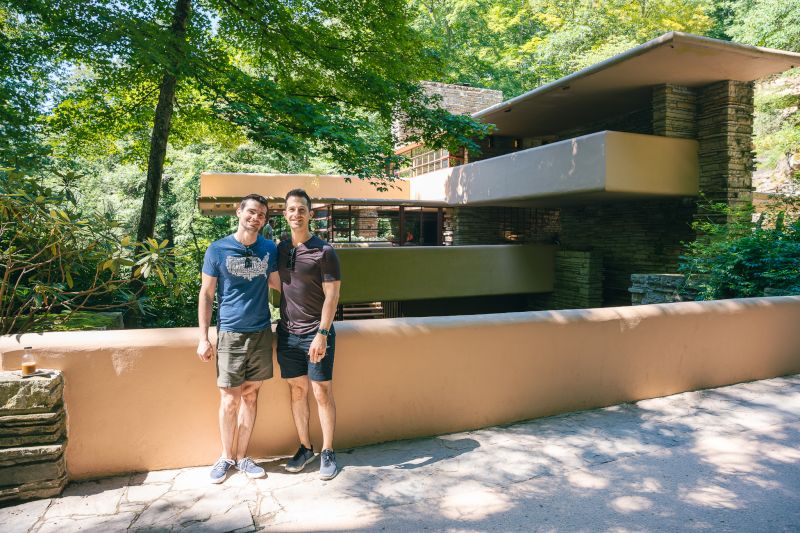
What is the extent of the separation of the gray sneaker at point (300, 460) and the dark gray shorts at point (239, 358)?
60 centimetres

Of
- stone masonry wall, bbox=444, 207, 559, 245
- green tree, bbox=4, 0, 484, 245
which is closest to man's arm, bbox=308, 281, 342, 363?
green tree, bbox=4, 0, 484, 245

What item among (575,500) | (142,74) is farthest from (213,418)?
(142,74)

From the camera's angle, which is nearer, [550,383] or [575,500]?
[575,500]

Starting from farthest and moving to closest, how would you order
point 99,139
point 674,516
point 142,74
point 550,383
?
point 99,139, point 142,74, point 550,383, point 674,516

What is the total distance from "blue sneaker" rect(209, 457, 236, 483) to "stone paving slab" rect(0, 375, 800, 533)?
0.06 meters

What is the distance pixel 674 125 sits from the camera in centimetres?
1067

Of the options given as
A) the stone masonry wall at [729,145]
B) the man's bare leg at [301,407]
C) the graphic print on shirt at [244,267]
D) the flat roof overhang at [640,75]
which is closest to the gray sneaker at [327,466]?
the man's bare leg at [301,407]

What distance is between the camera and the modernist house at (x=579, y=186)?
10.0 metres

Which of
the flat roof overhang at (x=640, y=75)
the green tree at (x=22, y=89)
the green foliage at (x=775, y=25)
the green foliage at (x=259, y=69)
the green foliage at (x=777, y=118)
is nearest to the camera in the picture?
the green foliage at (x=259, y=69)

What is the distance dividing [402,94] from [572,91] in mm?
4051

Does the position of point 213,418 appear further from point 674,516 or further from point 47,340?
point 674,516

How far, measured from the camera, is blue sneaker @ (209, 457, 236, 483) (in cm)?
316

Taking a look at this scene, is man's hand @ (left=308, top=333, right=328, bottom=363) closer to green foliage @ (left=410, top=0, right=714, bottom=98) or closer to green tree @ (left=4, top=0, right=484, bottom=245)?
green tree @ (left=4, top=0, right=484, bottom=245)

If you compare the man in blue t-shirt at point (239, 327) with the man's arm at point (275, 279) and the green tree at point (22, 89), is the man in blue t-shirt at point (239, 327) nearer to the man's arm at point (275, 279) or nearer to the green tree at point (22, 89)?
the man's arm at point (275, 279)
